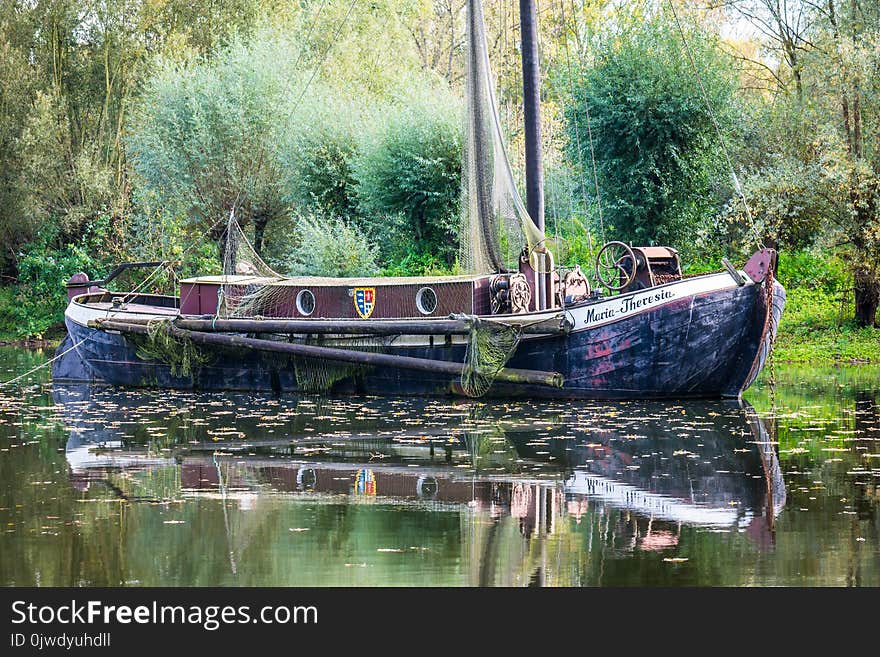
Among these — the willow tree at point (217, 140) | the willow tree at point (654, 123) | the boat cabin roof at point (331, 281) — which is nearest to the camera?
the boat cabin roof at point (331, 281)

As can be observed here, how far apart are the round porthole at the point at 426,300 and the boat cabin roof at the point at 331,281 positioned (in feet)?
0.47

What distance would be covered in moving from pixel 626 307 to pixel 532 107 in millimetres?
4404

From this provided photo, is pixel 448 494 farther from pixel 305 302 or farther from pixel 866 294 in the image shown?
pixel 866 294

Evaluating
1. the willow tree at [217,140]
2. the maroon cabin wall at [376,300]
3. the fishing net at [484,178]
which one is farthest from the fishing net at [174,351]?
the willow tree at [217,140]

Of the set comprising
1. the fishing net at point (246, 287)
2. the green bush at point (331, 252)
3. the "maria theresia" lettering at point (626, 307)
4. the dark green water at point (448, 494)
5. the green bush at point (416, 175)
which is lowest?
the dark green water at point (448, 494)

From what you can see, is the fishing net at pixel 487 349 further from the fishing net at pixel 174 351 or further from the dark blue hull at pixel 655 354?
the fishing net at pixel 174 351

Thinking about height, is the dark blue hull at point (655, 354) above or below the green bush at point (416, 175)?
below

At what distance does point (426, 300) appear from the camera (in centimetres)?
2205

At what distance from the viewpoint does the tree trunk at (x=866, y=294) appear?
28.7m

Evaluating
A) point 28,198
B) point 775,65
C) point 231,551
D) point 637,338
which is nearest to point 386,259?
point 28,198

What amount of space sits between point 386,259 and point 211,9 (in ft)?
45.6

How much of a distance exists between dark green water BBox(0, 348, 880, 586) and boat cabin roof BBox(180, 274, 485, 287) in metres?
2.41

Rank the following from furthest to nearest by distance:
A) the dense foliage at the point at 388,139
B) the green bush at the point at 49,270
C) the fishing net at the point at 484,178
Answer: the green bush at the point at 49,270
the dense foliage at the point at 388,139
the fishing net at the point at 484,178

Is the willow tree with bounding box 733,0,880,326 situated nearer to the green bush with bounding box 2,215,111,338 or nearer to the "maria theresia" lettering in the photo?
the "maria theresia" lettering
